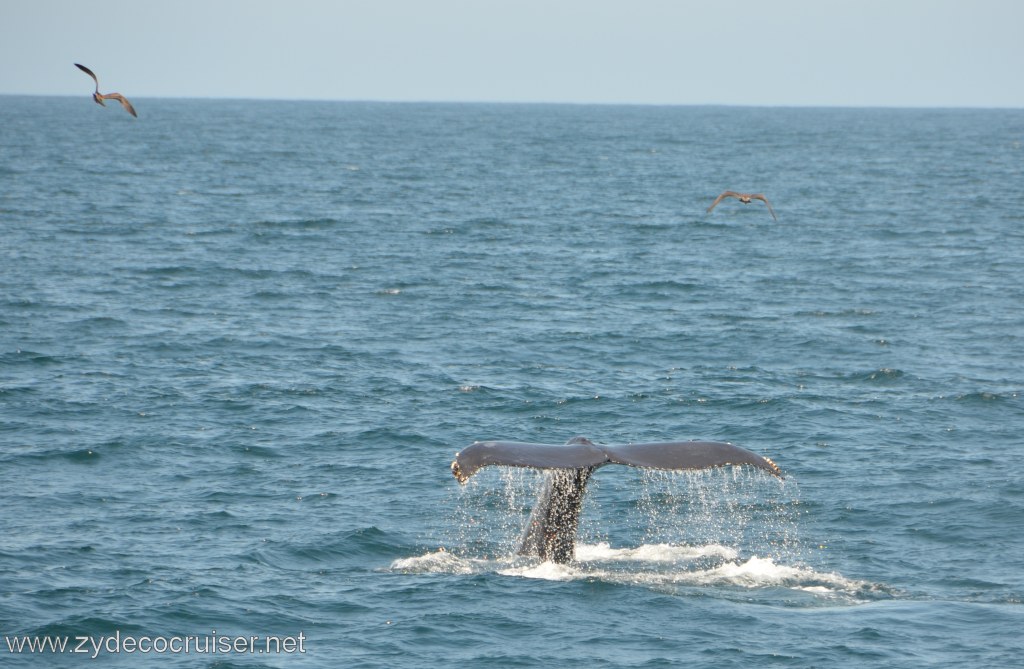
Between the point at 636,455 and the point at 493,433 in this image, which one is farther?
the point at 493,433

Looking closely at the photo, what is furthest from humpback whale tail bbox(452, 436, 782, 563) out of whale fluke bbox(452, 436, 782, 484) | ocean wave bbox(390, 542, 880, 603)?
ocean wave bbox(390, 542, 880, 603)

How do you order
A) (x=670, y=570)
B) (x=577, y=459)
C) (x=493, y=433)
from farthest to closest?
(x=493, y=433)
(x=670, y=570)
(x=577, y=459)

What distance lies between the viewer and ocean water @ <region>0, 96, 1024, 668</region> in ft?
54.3

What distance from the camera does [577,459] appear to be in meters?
15.2

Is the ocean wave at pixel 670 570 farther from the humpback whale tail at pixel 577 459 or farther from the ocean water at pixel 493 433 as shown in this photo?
the humpback whale tail at pixel 577 459

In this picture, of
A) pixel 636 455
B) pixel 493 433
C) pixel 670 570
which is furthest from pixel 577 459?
pixel 493 433

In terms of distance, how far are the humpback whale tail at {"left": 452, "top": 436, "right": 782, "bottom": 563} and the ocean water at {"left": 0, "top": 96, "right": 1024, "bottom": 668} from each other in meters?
1.42

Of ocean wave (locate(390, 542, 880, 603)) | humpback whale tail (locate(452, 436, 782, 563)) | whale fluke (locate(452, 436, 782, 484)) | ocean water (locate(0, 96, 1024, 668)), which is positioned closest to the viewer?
humpback whale tail (locate(452, 436, 782, 563))

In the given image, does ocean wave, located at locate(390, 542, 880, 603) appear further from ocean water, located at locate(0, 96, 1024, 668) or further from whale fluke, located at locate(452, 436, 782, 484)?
whale fluke, located at locate(452, 436, 782, 484)

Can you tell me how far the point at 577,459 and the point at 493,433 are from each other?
10.9 meters

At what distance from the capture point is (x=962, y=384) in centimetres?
3036

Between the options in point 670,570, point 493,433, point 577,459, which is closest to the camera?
point 577,459

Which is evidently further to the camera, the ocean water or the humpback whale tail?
the ocean water

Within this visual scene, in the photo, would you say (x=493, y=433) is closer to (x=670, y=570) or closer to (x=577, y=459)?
(x=670, y=570)
